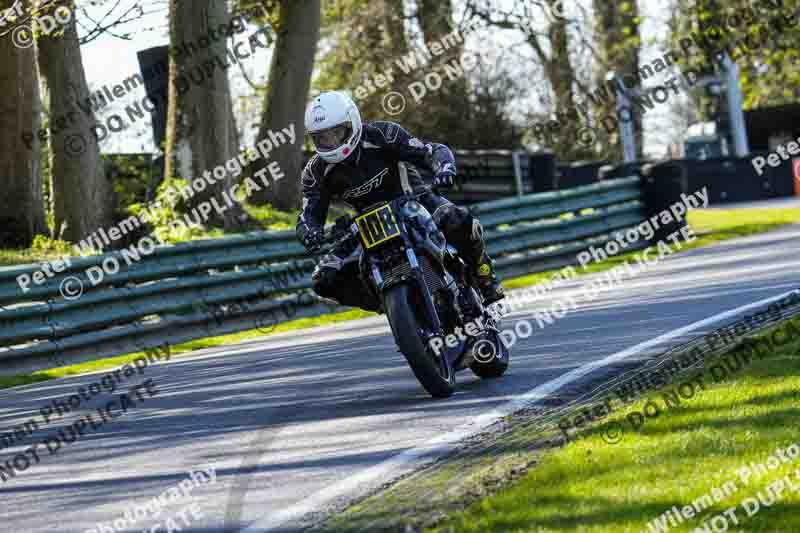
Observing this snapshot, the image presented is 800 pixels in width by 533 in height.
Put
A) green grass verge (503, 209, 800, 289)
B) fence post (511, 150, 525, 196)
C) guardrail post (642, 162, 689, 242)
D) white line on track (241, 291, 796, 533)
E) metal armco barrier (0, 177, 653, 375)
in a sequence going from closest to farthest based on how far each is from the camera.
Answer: white line on track (241, 291, 796, 533) → metal armco barrier (0, 177, 653, 375) → green grass verge (503, 209, 800, 289) → guardrail post (642, 162, 689, 242) → fence post (511, 150, 525, 196)

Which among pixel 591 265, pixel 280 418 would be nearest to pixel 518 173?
pixel 591 265

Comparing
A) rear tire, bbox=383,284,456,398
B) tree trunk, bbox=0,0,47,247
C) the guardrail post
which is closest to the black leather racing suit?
rear tire, bbox=383,284,456,398

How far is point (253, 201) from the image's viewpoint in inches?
867

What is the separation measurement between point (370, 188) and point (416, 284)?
0.82 metres

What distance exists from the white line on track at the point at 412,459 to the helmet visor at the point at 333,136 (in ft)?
6.02

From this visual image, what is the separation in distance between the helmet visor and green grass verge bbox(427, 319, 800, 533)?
7.75 ft

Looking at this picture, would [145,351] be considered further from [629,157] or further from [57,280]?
[629,157]

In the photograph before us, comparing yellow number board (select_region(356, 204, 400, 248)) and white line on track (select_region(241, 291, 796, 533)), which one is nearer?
white line on track (select_region(241, 291, 796, 533))

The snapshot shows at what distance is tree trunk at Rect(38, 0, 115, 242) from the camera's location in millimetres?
19391

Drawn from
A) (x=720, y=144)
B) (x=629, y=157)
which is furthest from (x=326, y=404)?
(x=720, y=144)

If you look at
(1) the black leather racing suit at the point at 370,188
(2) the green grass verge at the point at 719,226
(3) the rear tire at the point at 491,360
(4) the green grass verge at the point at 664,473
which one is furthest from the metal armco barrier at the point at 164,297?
(4) the green grass verge at the point at 664,473

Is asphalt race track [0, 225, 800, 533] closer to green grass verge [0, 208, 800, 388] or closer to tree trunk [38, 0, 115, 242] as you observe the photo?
green grass verge [0, 208, 800, 388]

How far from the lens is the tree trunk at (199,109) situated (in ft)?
61.3

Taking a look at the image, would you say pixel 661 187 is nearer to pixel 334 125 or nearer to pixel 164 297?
pixel 164 297
